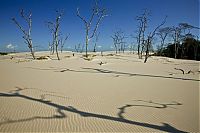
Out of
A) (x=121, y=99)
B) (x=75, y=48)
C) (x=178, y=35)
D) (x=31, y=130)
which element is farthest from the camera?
(x=75, y=48)

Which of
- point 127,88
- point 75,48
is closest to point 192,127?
point 127,88

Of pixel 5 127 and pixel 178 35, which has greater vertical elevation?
pixel 178 35

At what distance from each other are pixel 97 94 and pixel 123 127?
2329 millimetres

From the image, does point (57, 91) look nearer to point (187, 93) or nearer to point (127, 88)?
point (127, 88)

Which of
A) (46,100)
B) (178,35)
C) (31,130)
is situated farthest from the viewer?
(178,35)

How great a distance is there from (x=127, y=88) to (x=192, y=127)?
10.2ft

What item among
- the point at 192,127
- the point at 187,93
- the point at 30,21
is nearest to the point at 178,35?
the point at 30,21

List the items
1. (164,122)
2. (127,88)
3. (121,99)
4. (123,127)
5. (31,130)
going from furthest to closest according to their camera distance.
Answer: (127,88), (121,99), (164,122), (123,127), (31,130)

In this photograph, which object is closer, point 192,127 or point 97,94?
point 192,127

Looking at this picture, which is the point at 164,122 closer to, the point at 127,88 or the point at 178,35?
the point at 127,88

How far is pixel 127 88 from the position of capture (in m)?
6.50

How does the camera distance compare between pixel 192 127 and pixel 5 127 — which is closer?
pixel 5 127

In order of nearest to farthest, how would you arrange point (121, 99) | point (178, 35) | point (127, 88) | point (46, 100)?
point (46, 100) < point (121, 99) < point (127, 88) < point (178, 35)

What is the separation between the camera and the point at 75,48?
2938 inches
